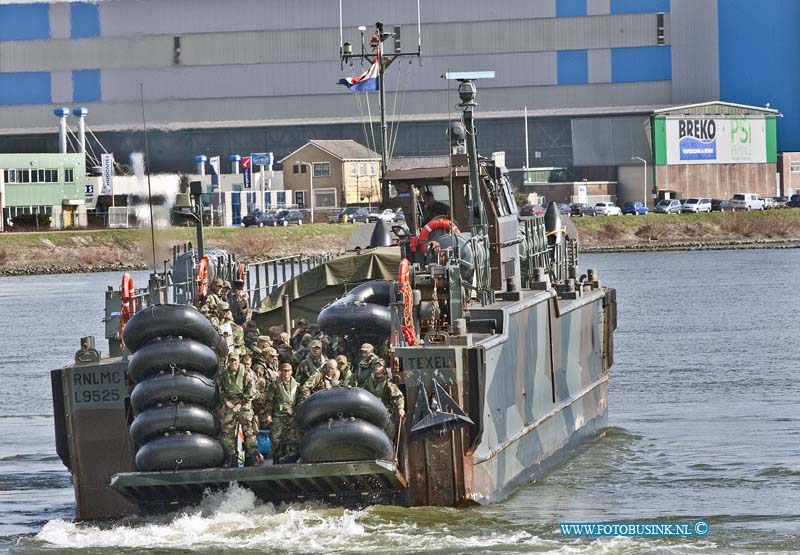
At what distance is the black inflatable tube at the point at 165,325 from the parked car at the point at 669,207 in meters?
71.4

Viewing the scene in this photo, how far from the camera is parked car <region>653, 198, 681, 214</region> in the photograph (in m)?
85.0

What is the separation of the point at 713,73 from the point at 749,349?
55877 mm

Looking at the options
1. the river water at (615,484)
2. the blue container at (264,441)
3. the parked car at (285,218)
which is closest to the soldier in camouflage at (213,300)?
the blue container at (264,441)

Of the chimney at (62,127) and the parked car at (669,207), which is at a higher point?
the chimney at (62,127)

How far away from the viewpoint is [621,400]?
89.8ft

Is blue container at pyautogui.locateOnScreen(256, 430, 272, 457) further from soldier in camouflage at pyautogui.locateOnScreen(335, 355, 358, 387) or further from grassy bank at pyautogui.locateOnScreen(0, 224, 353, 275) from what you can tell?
grassy bank at pyautogui.locateOnScreen(0, 224, 353, 275)

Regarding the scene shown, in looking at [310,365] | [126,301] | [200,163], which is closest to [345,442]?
[310,365]

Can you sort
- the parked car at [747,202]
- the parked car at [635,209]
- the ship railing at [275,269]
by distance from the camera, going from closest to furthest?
the ship railing at [275,269] → the parked car at [635,209] → the parked car at [747,202]

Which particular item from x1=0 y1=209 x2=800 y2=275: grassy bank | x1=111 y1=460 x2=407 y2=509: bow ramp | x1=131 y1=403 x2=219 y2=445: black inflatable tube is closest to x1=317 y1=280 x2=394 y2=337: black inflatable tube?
x1=111 y1=460 x2=407 y2=509: bow ramp

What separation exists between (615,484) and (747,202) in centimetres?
6905

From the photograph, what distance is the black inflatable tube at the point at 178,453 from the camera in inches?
596

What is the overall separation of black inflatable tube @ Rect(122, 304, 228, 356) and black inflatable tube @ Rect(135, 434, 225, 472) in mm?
991

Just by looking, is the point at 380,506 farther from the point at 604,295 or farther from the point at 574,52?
the point at 574,52

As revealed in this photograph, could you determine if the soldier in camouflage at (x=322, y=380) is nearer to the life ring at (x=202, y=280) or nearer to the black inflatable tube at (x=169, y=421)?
the black inflatable tube at (x=169, y=421)
